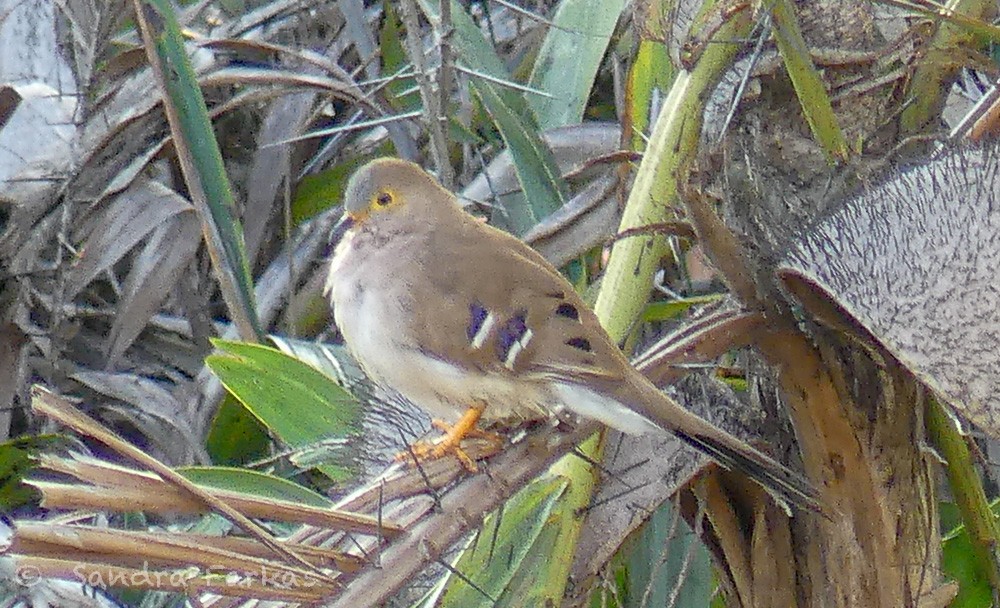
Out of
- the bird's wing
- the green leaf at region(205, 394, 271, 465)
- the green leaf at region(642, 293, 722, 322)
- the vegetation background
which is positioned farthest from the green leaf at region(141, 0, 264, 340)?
the green leaf at region(205, 394, 271, 465)

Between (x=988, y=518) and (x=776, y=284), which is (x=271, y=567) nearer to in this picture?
(x=776, y=284)

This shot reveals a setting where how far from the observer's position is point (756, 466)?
1380mm

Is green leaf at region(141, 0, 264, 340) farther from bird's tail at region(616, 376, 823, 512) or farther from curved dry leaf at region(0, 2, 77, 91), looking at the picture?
curved dry leaf at region(0, 2, 77, 91)

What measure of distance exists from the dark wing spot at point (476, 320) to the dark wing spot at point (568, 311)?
0.26 ft

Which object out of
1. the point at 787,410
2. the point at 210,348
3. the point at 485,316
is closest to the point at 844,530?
the point at 787,410

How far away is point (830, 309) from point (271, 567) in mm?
634

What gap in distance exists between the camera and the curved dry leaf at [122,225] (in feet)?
7.66

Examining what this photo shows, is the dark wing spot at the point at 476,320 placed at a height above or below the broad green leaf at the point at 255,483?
above

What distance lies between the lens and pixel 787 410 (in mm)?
1489

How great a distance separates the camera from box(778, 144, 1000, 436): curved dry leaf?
48.8 inches

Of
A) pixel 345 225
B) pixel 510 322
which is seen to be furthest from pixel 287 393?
pixel 510 322

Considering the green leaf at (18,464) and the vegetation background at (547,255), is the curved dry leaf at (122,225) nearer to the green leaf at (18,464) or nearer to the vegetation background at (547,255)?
the vegetation background at (547,255)

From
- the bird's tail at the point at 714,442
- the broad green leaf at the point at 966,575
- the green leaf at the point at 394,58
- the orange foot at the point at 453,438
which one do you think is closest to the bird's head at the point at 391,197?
the orange foot at the point at 453,438

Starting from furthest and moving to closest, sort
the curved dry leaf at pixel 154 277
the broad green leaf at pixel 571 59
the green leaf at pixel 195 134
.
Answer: the curved dry leaf at pixel 154 277, the broad green leaf at pixel 571 59, the green leaf at pixel 195 134
